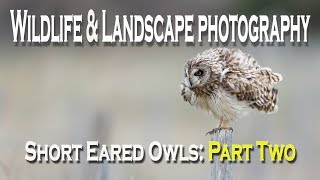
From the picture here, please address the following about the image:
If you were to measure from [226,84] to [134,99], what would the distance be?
0.68 meters

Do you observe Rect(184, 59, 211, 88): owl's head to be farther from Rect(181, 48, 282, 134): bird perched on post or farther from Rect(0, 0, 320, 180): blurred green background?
Rect(0, 0, 320, 180): blurred green background

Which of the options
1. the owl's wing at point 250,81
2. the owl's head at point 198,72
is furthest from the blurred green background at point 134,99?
the owl's head at point 198,72

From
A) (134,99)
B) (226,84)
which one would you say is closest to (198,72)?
(226,84)

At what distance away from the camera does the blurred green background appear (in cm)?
522

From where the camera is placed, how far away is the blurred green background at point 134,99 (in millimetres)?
5223

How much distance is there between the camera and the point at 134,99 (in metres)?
5.57

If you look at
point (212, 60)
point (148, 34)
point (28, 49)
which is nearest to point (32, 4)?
point (28, 49)

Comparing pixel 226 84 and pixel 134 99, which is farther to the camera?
pixel 134 99

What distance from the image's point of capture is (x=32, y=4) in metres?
5.47

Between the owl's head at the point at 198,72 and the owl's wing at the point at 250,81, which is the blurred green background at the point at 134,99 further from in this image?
the owl's head at the point at 198,72

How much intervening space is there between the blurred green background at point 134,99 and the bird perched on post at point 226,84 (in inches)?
3.0

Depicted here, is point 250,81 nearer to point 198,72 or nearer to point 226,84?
point 226,84

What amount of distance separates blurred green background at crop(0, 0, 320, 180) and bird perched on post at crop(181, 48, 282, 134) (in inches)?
3.0

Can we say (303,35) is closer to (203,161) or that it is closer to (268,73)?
(268,73)
